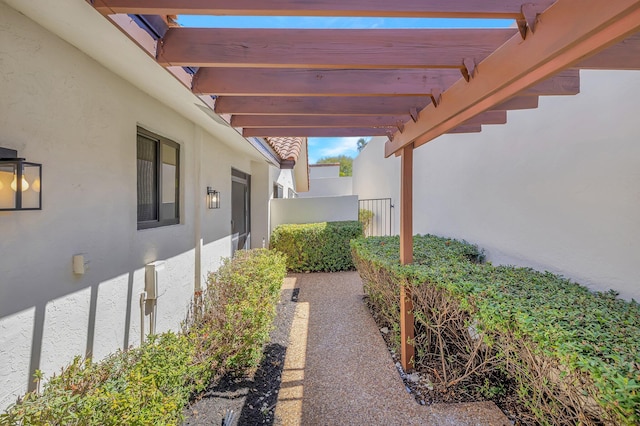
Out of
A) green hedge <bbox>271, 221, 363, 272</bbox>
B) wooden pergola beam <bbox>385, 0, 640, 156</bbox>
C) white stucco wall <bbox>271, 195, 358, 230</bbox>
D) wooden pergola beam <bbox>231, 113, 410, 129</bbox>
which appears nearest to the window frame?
white stucco wall <bbox>271, 195, 358, 230</bbox>

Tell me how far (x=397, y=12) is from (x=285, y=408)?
3.96 m

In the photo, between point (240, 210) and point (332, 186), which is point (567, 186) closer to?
point (240, 210)

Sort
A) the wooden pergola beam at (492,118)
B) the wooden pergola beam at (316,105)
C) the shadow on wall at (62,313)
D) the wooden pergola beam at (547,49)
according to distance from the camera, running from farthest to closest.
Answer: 1. the wooden pergola beam at (492,118)
2. the wooden pergola beam at (316,105)
3. the shadow on wall at (62,313)
4. the wooden pergola beam at (547,49)

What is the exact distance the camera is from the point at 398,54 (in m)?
2.42

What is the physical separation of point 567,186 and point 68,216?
5.50m

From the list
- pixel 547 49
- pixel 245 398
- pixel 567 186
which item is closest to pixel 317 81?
pixel 547 49

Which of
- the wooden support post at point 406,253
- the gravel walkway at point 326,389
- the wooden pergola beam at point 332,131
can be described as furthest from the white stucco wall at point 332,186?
the wooden support post at point 406,253

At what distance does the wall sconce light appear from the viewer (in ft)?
17.9

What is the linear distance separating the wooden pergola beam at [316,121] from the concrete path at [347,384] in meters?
3.54

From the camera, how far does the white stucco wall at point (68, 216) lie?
6.66 feet

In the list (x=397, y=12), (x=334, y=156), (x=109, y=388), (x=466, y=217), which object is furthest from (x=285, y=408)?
(x=334, y=156)

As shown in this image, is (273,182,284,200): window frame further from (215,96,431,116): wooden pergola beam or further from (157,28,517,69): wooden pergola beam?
(157,28,517,69): wooden pergola beam

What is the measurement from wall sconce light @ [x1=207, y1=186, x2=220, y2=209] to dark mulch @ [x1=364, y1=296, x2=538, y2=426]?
435 cm

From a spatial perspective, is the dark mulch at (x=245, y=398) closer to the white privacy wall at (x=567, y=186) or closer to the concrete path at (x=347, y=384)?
the concrete path at (x=347, y=384)
